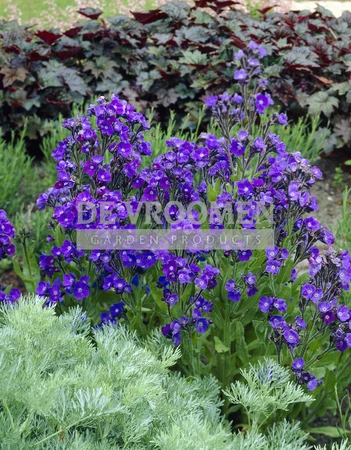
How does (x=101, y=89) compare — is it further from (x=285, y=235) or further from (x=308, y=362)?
(x=308, y=362)

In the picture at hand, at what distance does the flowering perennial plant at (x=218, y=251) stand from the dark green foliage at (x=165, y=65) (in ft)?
7.11

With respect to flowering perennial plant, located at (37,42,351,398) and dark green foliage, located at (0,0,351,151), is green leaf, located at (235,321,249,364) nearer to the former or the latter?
flowering perennial plant, located at (37,42,351,398)

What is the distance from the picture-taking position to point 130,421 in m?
1.74

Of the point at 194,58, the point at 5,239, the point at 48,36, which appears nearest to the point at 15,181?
the point at 5,239

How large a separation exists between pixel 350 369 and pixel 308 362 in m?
0.27

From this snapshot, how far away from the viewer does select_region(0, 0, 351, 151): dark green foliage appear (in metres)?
4.82

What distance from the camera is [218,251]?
256 centimetres

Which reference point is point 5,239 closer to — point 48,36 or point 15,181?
point 15,181

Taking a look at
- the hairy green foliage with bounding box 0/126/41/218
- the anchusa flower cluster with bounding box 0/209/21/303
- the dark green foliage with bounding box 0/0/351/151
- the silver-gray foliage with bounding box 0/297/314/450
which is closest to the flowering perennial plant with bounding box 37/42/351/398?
the anchusa flower cluster with bounding box 0/209/21/303

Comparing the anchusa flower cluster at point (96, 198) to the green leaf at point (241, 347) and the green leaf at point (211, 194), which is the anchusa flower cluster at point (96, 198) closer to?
the green leaf at point (211, 194)

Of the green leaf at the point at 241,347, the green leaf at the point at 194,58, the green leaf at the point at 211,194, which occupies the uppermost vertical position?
the green leaf at the point at 211,194

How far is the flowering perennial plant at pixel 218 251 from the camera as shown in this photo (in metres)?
2.36

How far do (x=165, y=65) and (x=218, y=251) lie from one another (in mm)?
2857

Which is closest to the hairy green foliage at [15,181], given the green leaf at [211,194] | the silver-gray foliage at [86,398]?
the green leaf at [211,194]
